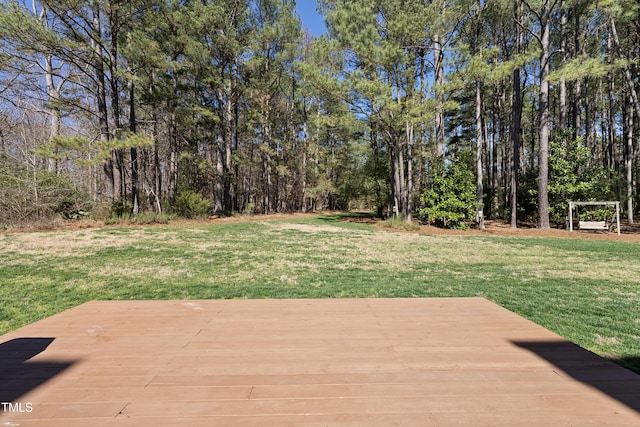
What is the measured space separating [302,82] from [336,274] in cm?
1174

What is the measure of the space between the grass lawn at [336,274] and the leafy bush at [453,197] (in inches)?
159

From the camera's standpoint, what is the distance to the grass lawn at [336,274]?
11.9 ft

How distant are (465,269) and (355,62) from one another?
1192 cm

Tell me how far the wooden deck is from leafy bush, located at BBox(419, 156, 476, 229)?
11.1 m

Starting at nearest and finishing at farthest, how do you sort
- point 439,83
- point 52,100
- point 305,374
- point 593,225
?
point 305,374, point 593,225, point 52,100, point 439,83

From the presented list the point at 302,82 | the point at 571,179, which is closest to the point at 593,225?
the point at 571,179

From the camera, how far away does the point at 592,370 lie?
1.77m

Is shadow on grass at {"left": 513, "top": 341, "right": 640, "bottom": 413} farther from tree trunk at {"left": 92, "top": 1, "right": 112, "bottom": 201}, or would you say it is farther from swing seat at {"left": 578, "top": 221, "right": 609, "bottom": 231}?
tree trunk at {"left": 92, "top": 1, "right": 112, "bottom": 201}

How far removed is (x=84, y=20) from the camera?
11.7 meters

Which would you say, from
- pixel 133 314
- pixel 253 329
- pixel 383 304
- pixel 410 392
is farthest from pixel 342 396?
pixel 133 314

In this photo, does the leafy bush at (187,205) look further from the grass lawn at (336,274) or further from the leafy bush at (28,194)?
the grass lawn at (336,274)

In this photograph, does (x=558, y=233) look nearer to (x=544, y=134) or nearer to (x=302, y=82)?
(x=544, y=134)

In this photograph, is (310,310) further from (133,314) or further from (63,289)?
(63,289)

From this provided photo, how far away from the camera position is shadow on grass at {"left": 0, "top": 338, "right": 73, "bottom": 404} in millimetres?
1563
